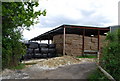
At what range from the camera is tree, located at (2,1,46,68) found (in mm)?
7025

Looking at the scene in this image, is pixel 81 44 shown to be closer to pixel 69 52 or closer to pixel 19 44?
pixel 69 52

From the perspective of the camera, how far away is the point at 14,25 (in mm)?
7824

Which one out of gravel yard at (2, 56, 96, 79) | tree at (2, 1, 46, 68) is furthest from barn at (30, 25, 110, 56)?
tree at (2, 1, 46, 68)

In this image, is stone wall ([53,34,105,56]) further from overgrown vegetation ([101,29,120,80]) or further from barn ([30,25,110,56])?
overgrown vegetation ([101,29,120,80])

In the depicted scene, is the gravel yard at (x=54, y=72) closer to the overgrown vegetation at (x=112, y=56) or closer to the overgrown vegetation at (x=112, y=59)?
the overgrown vegetation at (x=112, y=59)

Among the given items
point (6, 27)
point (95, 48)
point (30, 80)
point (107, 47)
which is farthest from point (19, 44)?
point (95, 48)

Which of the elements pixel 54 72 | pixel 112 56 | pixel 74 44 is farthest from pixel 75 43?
pixel 112 56

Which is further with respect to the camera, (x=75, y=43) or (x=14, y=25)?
(x=75, y=43)

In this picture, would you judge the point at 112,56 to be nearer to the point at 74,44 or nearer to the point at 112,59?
the point at 112,59

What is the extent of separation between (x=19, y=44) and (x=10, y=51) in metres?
0.73

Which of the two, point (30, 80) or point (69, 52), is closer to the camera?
point (30, 80)

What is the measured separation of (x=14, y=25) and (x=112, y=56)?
521 cm

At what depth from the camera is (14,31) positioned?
26.9ft

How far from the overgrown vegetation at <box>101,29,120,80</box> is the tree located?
3.51 metres
